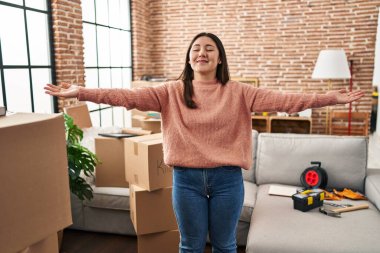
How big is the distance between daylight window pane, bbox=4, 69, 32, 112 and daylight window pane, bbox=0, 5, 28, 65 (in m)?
0.10

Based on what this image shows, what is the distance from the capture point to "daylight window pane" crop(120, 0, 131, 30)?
566 cm

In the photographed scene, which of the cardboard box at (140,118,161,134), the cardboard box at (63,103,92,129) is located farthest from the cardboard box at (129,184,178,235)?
the cardboard box at (63,103,92,129)

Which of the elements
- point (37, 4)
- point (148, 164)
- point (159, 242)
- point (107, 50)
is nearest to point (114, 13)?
point (107, 50)

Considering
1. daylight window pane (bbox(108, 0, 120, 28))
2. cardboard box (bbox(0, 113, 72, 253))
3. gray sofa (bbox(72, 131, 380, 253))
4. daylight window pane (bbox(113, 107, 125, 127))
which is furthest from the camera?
daylight window pane (bbox(113, 107, 125, 127))

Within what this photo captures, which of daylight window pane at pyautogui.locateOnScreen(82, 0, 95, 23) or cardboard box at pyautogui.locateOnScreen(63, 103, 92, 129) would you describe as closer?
cardboard box at pyautogui.locateOnScreen(63, 103, 92, 129)

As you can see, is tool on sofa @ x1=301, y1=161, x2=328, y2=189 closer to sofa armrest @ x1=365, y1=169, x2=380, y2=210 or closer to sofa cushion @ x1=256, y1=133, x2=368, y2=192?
sofa cushion @ x1=256, y1=133, x2=368, y2=192

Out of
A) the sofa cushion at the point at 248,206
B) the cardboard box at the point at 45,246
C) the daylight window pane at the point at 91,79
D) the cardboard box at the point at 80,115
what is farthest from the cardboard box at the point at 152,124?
the cardboard box at the point at 45,246

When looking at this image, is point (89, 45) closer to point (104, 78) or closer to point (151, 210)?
point (104, 78)

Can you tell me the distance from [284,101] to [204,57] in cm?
39

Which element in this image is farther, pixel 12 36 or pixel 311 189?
pixel 12 36

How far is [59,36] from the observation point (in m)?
3.92

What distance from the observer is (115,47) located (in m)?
5.50

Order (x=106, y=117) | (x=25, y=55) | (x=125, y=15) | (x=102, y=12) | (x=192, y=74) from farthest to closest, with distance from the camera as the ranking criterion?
(x=125, y=15) < (x=106, y=117) < (x=102, y=12) < (x=25, y=55) < (x=192, y=74)

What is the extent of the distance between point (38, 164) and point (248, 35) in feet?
18.1
